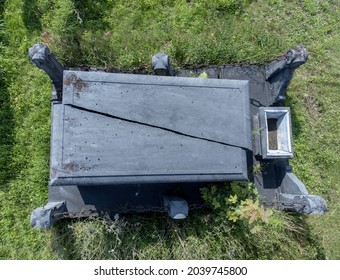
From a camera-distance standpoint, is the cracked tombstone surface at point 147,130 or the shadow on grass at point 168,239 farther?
the shadow on grass at point 168,239

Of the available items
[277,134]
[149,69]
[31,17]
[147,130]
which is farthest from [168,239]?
[31,17]

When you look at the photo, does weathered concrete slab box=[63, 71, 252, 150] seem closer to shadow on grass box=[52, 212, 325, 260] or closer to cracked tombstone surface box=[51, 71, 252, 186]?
cracked tombstone surface box=[51, 71, 252, 186]

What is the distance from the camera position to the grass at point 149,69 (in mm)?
5547

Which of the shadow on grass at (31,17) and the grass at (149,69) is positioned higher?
the shadow on grass at (31,17)

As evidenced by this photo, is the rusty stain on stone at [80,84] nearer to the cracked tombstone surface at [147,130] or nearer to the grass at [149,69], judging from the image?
the cracked tombstone surface at [147,130]

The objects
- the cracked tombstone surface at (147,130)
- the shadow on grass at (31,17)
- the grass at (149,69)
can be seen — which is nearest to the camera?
the cracked tombstone surface at (147,130)

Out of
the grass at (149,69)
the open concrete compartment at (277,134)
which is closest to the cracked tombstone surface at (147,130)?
the open concrete compartment at (277,134)

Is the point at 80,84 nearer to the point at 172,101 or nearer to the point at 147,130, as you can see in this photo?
the point at 147,130

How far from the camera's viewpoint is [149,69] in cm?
595

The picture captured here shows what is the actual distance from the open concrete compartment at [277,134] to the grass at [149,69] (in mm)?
1093

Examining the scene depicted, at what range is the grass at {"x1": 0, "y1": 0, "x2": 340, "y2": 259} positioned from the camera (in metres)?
5.55

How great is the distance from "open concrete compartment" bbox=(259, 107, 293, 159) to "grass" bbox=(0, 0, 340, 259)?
3.58ft
